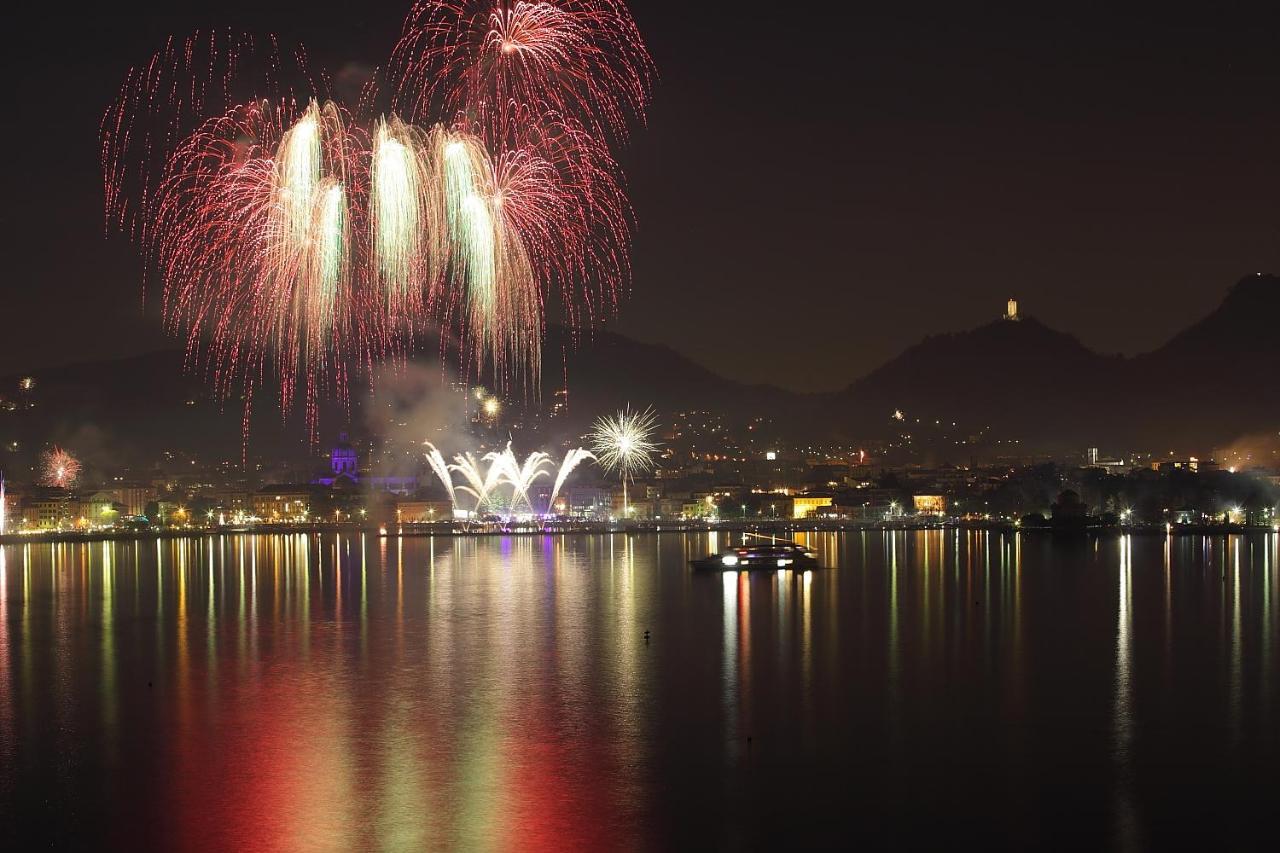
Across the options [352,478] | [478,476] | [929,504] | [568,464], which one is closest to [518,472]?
[568,464]

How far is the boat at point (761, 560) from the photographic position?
35.2m

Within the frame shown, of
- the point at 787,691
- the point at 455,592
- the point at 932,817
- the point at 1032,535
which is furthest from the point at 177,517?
the point at 932,817

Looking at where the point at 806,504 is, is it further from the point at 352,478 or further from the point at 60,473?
the point at 60,473

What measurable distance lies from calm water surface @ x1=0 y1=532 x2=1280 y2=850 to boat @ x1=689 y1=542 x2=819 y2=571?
20.3 ft

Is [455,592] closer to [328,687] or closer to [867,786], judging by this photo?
[328,687]

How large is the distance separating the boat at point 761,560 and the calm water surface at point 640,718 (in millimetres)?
6177

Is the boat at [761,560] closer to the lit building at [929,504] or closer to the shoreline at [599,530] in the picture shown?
the shoreline at [599,530]

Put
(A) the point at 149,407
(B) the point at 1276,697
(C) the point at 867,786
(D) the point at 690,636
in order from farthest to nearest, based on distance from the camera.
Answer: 1. (A) the point at 149,407
2. (D) the point at 690,636
3. (B) the point at 1276,697
4. (C) the point at 867,786

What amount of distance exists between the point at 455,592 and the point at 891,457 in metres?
116

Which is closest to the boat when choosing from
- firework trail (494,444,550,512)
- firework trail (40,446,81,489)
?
firework trail (494,444,550,512)

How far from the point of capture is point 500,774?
12.0 meters

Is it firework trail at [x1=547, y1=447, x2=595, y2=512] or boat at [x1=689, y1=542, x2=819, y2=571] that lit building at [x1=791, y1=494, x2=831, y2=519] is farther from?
boat at [x1=689, y1=542, x2=819, y2=571]

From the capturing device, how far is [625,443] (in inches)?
2142

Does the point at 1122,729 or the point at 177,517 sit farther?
the point at 177,517
